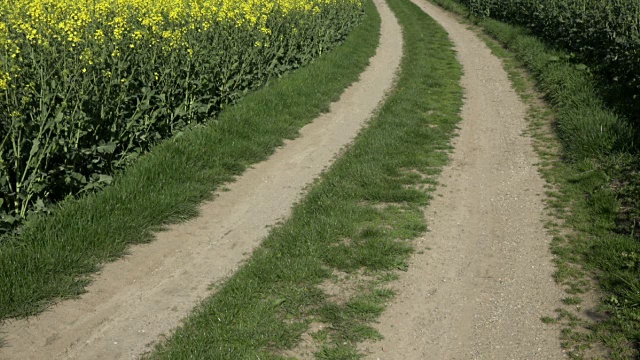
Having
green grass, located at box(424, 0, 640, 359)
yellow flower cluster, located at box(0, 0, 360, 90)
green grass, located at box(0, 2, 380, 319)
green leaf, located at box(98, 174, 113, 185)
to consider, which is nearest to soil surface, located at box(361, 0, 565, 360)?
green grass, located at box(424, 0, 640, 359)

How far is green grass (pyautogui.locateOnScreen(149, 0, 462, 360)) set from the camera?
5363 mm

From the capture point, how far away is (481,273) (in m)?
6.70

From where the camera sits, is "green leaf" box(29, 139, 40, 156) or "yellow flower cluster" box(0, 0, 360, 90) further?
"yellow flower cluster" box(0, 0, 360, 90)

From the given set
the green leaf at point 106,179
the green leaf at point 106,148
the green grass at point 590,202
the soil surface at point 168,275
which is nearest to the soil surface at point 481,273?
the green grass at point 590,202

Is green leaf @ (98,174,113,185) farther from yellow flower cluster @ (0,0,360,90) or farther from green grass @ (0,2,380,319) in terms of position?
yellow flower cluster @ (0,0,360,90)

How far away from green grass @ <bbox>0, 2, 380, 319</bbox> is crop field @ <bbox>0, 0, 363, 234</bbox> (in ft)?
1.45

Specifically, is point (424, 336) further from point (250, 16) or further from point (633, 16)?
point (633, 16)

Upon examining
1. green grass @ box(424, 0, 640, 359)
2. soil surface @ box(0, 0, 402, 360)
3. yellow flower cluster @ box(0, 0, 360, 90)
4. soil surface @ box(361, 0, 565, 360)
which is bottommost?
soil surface @ box(0, 0, 402, 360)

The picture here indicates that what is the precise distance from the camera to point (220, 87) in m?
12.4

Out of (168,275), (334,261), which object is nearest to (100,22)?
(168,275)

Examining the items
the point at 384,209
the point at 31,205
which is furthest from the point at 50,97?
the point at 384,209

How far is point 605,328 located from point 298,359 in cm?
272

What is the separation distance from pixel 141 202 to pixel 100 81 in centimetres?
227

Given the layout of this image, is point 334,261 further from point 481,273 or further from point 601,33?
point 601,33
